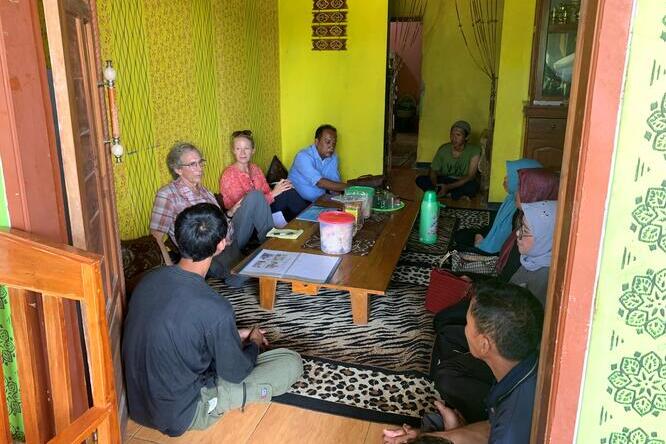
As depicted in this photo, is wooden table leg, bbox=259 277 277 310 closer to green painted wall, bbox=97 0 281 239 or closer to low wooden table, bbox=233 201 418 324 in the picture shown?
low wooden table, bbox=233 201 418 324

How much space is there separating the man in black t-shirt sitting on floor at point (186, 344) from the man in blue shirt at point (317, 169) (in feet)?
7.76

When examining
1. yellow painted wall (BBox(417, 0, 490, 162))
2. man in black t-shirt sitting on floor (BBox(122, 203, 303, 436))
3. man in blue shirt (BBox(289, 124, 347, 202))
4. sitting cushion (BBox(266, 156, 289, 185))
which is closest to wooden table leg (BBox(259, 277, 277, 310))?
man in black t-shirt sitting on floor (BBox(122, 203, 303, 436))

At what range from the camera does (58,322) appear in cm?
124

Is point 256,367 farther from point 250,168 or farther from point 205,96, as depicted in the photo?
point 205,96

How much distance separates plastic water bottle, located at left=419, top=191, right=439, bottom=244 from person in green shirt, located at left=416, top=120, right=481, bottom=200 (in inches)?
62.9

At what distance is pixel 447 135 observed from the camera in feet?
23.4

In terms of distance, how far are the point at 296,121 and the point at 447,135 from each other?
2332 mm

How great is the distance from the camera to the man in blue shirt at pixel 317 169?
4355mm

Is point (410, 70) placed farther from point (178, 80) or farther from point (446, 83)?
point (178, 80)

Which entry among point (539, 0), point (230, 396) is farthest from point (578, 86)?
point (539, 0)

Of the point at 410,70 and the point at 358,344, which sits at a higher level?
the point at 410,70

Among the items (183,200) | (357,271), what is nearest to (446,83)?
(183,200)

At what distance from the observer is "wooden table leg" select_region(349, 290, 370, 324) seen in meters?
2.69

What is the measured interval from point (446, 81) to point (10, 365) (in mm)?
6385
